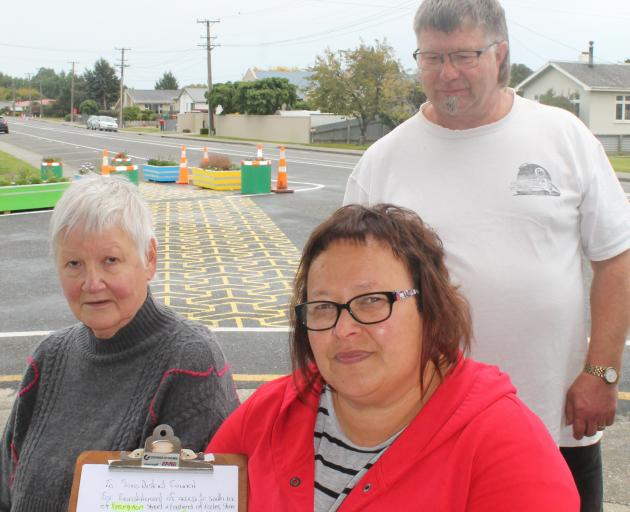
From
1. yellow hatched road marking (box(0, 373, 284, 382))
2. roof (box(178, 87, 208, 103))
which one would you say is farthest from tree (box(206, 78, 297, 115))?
yellow hatched road marking (box(0, 373, 284, 382))

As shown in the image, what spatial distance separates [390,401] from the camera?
1836mm

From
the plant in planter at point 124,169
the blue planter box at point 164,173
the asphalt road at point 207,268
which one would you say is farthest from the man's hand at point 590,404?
the blue planter box at point 164,173

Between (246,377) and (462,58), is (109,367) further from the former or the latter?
(246,377)

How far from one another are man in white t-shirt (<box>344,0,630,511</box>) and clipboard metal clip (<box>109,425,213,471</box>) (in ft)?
3.55

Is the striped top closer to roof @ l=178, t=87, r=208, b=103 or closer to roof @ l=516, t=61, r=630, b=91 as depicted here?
roof @ l=516, t=61, r=630, b=91

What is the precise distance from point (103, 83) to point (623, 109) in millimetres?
92043

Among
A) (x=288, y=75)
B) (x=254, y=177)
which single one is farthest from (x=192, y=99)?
(x=254, y=177)

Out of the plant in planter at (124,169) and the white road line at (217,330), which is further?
the plant in planter at (124,169)

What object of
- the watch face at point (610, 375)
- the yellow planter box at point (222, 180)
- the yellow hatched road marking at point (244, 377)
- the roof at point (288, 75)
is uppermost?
the roof at point (288, 75)

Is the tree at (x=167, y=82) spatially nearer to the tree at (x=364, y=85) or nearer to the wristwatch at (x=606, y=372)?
the tree at (x=364, y=85)

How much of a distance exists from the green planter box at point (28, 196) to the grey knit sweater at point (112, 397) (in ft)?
42.4

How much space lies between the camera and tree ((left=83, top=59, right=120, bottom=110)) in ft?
397

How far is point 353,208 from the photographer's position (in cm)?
191

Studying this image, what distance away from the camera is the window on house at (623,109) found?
46125 millimetres
